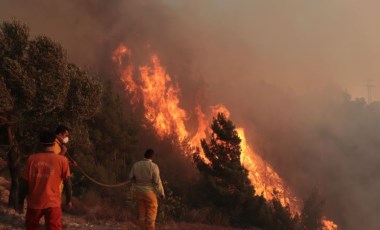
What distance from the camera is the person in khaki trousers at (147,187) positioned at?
10500mm

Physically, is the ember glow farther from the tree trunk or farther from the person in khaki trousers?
the person in khaki trousers

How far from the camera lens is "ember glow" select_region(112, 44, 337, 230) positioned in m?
47.7

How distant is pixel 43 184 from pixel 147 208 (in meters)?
4.15

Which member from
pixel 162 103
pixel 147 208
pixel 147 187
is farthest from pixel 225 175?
pixel 147 187

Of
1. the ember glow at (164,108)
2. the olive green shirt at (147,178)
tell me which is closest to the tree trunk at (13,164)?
the olive green shirt at (147,178)

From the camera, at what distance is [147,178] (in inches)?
413

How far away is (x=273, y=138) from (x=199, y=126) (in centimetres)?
3104

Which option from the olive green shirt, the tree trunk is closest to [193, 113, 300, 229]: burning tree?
the tree trunk

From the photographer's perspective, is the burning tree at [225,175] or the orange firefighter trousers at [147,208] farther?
the burning tree at [225,175]

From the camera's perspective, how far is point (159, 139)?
44.9 metres

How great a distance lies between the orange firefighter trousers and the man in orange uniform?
3.61m

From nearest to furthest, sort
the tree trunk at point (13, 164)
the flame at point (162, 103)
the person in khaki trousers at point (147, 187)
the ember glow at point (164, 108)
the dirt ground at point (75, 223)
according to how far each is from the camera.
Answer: the person in khaki trousers at point (147, 187), the dirt ground at point (75, 223), the tree trunk at point (13, 164), the flame at point (162, 103), the ember glow at point (164, 108)

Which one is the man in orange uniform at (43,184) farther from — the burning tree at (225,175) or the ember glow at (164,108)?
the ember glow at (164,108)

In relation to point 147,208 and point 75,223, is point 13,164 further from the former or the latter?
point 147,208
